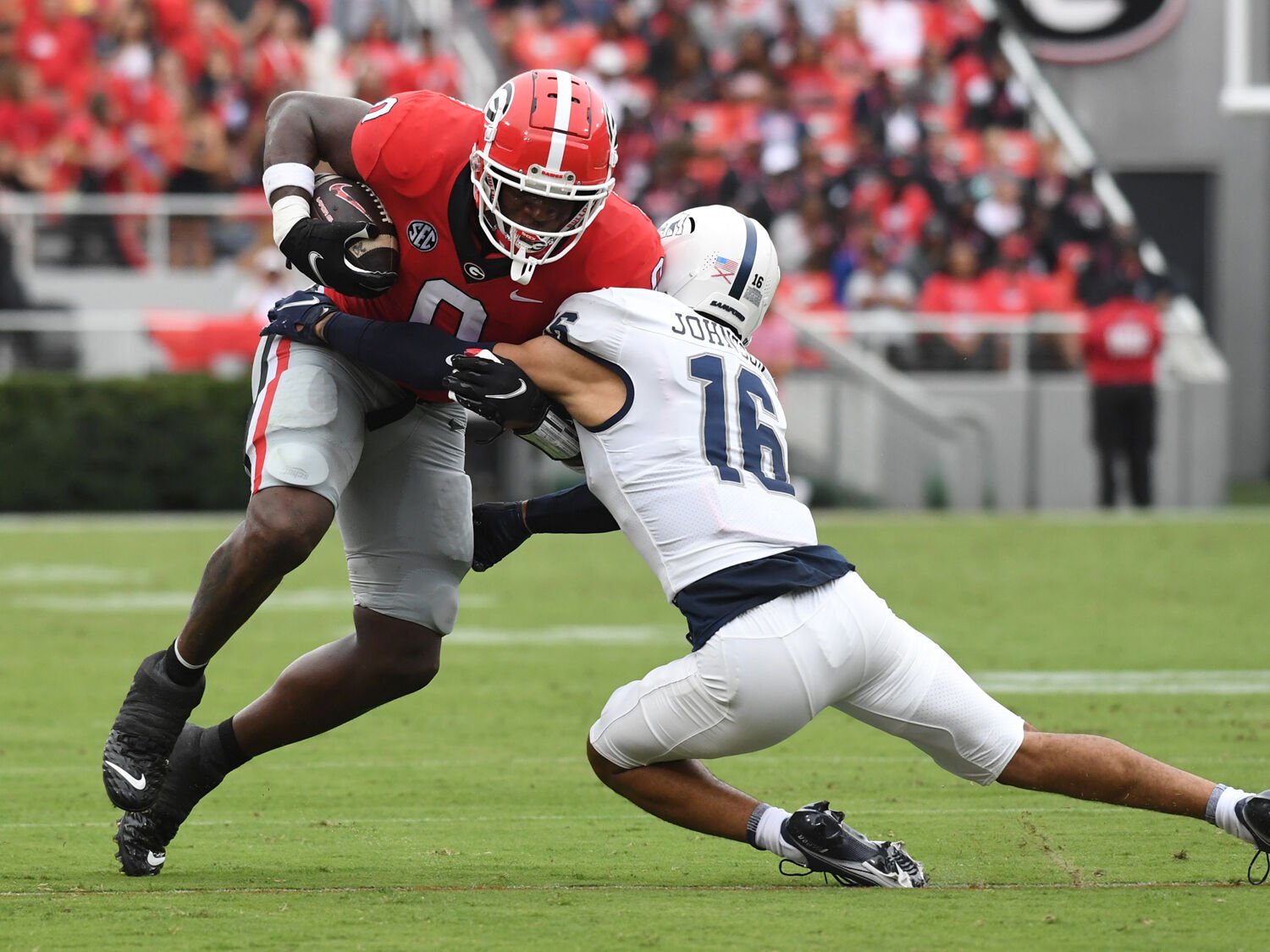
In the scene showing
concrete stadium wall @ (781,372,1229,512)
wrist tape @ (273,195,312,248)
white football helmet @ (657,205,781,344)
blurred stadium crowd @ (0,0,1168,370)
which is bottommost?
concrete stadium wall @ (781,372,1229,512)

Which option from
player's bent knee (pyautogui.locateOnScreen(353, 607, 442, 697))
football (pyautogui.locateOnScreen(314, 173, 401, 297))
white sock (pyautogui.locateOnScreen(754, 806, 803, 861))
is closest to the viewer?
white sock (pyautogui.locateOnScreen(754, 806, 803, 861))

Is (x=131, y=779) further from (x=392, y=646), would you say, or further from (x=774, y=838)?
(x=774, y=838)

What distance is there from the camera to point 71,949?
334cm

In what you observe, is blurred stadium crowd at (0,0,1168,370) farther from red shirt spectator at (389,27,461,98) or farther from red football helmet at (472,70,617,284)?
red football helmet at (472,70,617,284)

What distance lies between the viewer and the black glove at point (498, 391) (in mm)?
3734

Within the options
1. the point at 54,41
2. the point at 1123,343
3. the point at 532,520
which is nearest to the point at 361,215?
the point at 532,520

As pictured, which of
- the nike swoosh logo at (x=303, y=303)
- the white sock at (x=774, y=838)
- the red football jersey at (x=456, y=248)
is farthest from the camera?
the nike swoosh logo at (x=303, y=303)

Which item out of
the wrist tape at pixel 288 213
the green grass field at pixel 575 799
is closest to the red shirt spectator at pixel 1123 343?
the green grass field at pixel 575 799

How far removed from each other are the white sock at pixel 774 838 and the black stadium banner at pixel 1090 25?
1614 centimetres

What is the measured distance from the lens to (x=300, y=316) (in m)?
4.16

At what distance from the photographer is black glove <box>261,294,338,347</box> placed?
13.5ft

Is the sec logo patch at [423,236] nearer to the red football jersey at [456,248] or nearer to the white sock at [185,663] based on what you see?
the red football jersey at [456,248]

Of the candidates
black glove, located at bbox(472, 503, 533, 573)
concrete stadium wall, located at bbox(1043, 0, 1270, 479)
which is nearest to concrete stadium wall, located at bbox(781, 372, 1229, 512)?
concrete stadium wall, located at bbox(1043, 0, 1270, 479)

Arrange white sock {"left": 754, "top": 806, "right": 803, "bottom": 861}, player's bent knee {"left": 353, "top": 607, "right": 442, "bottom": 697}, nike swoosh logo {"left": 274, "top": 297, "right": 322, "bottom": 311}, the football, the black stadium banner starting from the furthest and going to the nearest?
the black stadium banner < player's bent knee {"left": 353, "top": 607, "right": 442, "bottom": 697} < nike swoosh logo {"left": 274, "top": 297, "right": 322, "bottom": 311} < the football < white sock {"left": 754, "top": 806, "right": 803, "bottom": 861}
